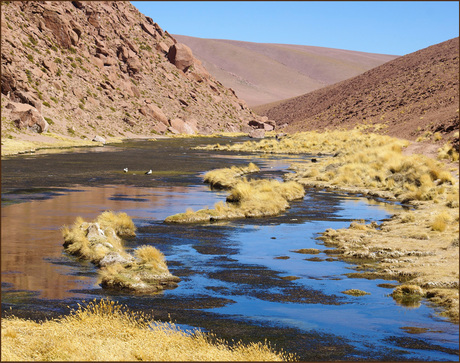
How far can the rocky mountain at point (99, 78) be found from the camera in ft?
271

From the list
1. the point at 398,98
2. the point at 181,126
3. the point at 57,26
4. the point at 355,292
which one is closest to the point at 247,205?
the point at 355,292

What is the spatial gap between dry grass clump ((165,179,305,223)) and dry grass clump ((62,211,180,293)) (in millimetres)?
3831

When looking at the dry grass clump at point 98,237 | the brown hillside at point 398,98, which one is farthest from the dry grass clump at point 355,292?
the brown hillside at point 398,98

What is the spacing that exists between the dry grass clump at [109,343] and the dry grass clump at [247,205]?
13.2 metres

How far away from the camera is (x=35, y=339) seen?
9.86 metres

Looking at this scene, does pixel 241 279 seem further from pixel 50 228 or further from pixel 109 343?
pixel 50 228

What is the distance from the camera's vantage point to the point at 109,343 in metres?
9.88

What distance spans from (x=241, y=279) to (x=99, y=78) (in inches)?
3747

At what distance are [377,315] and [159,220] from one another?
13.1 m

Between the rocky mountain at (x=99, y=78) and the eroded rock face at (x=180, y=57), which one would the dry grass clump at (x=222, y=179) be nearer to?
the rocky mountain at (x=99, y=78)

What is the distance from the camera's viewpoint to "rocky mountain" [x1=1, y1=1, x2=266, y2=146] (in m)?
82.6

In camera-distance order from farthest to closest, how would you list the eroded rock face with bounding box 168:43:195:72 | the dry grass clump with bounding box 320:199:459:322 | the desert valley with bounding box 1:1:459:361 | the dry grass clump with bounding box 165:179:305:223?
1. the eroded rock face with bounding box 168:43:195:72
2. the dry grass clump with bounding box 165:179:305:223
3. the dry grass clump with bounding box 320:199:459:322
4. the desert valley with bounding box 1:1:459:361

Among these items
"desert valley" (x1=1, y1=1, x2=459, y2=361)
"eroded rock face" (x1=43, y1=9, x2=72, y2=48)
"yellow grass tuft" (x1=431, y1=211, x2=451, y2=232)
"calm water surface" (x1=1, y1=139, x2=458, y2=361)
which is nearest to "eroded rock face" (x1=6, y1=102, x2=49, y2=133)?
"desert valley" (x1=1, y1=1, x2=459, y2=361)

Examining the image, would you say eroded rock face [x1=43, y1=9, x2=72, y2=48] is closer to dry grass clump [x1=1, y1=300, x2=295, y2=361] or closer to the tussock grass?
the tussock grass
